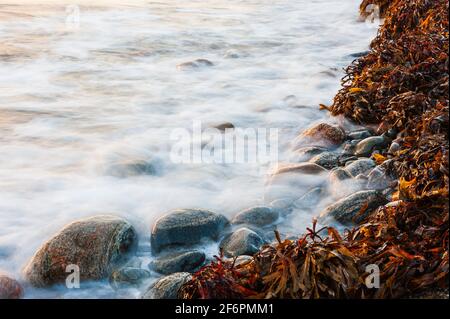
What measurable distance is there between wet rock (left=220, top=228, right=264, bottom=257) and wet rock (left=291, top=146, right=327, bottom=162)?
1.38 meters

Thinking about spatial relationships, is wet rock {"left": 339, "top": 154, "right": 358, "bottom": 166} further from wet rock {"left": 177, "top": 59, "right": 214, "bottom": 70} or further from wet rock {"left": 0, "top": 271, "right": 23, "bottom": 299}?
wet rock {"left": 177, "top": 59, "right": 214, "bottom": 70}

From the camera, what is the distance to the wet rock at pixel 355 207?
3.52 meters

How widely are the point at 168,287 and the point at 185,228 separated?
683 millimetres

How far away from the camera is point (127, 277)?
315 cm

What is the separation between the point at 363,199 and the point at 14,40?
7.83 meters

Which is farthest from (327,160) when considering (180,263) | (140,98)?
(140,98)

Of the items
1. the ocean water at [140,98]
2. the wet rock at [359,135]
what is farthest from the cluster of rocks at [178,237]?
the wet rock at [359,135]

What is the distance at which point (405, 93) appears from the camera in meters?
4.62

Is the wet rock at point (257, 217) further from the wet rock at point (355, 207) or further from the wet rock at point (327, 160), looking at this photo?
the wet rock at point (327, 160)

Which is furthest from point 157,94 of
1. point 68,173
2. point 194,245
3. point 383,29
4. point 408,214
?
point 408,214

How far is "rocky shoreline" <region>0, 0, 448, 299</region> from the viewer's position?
2.55 meters

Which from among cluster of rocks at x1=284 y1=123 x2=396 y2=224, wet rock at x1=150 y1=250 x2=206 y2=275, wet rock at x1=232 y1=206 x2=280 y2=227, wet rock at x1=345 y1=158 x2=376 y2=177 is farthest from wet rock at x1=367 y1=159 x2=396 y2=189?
wet rock at x1=150 y1=250 x2=206 y2=275

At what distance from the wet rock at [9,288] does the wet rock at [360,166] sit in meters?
2.41
